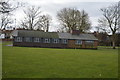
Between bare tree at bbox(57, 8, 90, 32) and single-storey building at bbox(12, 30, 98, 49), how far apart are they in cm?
927

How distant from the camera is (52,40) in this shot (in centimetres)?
5009

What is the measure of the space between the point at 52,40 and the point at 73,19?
15138 mm

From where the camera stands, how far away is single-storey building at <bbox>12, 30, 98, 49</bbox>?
4775 centimetres

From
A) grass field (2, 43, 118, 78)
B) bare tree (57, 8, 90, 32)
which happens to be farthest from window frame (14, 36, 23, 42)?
grass field (2, 43, 118, 78)

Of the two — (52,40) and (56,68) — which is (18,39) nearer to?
(52,40)

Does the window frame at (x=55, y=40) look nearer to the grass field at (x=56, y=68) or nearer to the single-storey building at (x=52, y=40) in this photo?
the single-storey building at (x=52, y=40)

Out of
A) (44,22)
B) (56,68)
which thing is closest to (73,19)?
(44,22)

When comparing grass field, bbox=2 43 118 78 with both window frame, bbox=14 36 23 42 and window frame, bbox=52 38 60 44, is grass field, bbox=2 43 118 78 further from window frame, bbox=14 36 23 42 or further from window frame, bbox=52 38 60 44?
window frame, bbox=52 38 60 44

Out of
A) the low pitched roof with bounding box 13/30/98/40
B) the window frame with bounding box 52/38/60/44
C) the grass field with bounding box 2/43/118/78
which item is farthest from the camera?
the window frame with bounding box 52/38/60/44

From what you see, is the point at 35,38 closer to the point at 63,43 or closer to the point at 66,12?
the point at 63,43

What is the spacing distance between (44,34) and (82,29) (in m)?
17.0

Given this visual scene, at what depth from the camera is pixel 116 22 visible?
182 ft

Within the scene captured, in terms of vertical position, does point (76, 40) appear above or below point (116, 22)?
below

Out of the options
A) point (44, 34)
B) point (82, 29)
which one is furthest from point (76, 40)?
point (82, 29)
